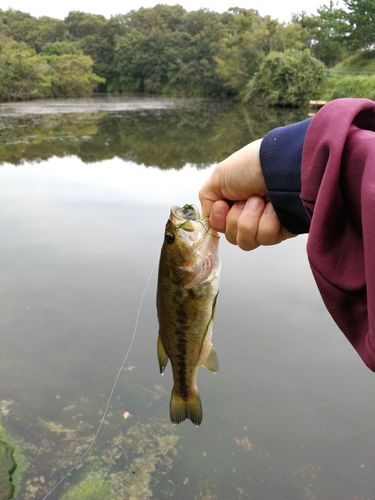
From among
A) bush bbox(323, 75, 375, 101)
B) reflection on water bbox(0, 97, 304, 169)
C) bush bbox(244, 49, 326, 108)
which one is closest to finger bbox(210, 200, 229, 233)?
reflection on water bbox(0, 97, 304, 169)

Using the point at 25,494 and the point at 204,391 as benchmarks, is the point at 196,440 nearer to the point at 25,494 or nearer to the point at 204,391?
the point at 204,391

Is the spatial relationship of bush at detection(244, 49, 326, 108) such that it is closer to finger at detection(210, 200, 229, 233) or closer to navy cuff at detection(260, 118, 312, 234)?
finger at detection(210, 200, 229, 233)

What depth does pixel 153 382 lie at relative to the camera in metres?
3.81

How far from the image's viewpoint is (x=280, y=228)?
192 centimetres

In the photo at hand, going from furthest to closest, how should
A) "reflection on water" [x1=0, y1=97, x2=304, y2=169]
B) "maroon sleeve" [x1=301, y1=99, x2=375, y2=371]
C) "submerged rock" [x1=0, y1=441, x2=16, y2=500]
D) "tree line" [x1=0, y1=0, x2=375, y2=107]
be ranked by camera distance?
"tree line" [x1=0, y1=0, x2=375, y2=107] → "reflection on water" [x1=0, y1=97, x2=304, y2=169] → "submerged rock" [x1=0, y1=441, x2=16, y2=500] → "maroon sleeve" [x1=301, y1=99, x2=375, y2=371]

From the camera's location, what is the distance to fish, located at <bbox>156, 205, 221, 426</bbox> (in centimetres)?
186

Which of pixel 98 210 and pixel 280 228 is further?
pixel 98 210

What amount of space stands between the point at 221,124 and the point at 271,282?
57.4 feet

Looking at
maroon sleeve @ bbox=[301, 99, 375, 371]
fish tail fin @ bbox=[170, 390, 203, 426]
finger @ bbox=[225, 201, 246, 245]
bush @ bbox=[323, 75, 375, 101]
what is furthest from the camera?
bush @ bbox=[323, 75, 375, 101]

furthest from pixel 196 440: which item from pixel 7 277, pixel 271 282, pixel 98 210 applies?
pixel 98 210

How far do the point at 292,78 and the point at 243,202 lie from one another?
33.4 meters

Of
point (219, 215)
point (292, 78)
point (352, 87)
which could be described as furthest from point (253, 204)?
point (292, 78)

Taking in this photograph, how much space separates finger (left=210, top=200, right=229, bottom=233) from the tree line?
108ft

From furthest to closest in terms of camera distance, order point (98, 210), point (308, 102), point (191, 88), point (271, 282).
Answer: point (191, 88)
point (308, 102)
point (98, 210)
point (271, 282)
